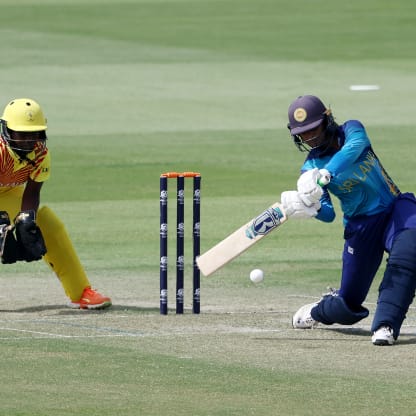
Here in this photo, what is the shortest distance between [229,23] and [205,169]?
20.9m

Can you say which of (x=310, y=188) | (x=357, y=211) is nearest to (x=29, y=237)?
(x=310, y=188)

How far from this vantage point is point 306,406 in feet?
26.2

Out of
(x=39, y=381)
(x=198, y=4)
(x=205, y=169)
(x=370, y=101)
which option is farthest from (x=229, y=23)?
(x=39, y=381)

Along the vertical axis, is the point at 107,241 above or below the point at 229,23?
below

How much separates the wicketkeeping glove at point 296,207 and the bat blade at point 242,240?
10 cm

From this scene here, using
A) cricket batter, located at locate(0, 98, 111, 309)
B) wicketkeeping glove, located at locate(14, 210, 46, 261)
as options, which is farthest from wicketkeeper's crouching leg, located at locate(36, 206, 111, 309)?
wicketkeeping glove, located at locate(14, 210, 46, 261)

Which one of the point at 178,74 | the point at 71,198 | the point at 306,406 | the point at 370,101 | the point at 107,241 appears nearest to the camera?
the point at 306,406

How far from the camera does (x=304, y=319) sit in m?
10.9

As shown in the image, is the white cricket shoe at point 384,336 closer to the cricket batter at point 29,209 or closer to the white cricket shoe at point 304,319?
the white cricket shoe at point 304,319

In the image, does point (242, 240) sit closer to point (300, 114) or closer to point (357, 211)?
point (357, 211)

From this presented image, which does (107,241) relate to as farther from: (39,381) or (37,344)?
(39,381)

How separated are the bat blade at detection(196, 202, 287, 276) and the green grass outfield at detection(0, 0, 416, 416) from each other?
525mm

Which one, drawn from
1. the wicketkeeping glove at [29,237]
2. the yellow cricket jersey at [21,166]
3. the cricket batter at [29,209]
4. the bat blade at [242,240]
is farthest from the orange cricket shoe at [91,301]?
the bat blade at [242,240]

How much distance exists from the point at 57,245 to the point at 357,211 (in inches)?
104
